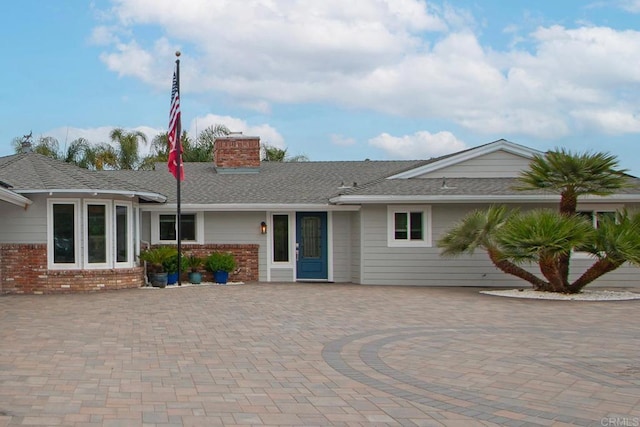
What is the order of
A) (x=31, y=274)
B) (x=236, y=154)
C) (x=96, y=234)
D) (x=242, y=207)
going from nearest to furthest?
(x=31, y=274)
(x=96, y=234)
(x=242, y=207)
(x=236, y=154)

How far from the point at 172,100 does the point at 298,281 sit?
6181 millimetres

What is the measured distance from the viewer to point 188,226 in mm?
19375

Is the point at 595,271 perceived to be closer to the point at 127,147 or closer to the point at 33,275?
the point at 33,275

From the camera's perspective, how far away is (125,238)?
1709 cm

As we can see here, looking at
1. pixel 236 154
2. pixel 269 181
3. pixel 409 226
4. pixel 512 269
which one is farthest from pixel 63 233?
pixel 512 269

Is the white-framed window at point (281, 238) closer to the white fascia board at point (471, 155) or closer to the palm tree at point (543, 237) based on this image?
the white fascia board at point (471, 155)

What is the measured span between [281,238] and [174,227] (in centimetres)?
311

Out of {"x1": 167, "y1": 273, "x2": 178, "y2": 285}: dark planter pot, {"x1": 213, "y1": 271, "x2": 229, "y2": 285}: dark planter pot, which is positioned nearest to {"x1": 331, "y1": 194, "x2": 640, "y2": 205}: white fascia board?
{"x1": 213, "y1": 271, "x2": 229, "y2": 285}: dark planter pot

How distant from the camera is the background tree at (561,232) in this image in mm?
14492

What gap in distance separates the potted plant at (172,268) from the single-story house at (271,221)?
0.75m

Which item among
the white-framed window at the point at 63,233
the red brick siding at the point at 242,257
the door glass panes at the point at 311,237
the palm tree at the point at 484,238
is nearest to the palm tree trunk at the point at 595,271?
the palm tree at the point at 484,238

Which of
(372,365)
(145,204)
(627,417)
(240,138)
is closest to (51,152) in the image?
(240,138)

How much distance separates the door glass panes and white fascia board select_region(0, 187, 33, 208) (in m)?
7.47

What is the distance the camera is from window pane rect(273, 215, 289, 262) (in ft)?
63.9
